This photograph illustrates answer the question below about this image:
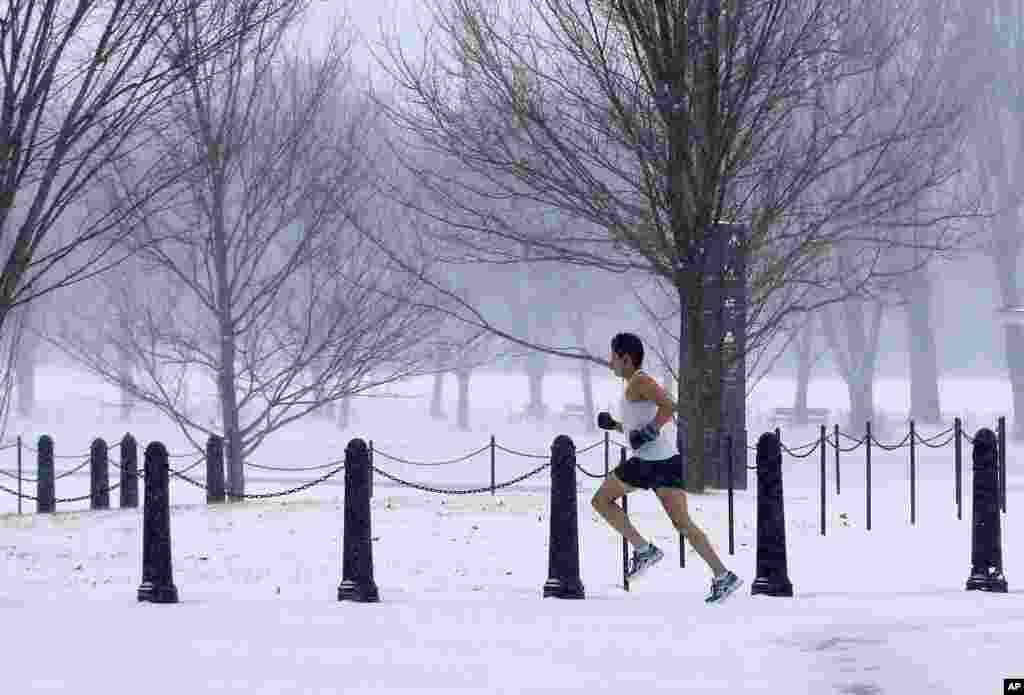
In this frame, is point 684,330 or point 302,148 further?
point 302,148

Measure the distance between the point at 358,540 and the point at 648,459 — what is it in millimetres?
2016

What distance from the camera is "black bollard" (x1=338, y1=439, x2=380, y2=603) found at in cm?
1140

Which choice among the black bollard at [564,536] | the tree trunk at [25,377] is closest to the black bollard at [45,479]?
the black bollard at [564,536]

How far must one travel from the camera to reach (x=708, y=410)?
20.2 m

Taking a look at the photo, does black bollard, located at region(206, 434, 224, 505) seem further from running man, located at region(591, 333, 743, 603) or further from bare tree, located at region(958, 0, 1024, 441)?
bare tree, located at region(958, 0, 1024, 441)

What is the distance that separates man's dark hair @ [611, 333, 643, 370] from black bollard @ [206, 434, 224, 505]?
10.2 meters

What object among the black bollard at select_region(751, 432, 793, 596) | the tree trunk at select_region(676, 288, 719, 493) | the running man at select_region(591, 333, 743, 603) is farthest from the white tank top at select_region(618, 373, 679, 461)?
the tree trunk at select_region(676, 288, 719, 493)

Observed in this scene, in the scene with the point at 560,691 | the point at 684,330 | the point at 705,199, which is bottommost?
the point at 560,691

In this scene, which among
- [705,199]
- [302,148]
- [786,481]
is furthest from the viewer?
[786,481]

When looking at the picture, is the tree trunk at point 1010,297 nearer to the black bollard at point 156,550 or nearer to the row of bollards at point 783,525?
the row of bollards at point 783,525

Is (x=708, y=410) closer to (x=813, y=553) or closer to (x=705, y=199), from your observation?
(x=705, y=199)

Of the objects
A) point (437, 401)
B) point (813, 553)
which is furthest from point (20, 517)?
point (437, 401)

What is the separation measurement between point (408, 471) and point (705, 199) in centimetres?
1709

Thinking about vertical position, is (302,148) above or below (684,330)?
above
